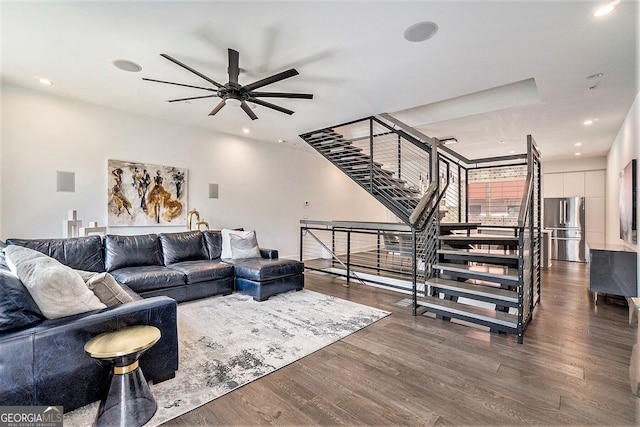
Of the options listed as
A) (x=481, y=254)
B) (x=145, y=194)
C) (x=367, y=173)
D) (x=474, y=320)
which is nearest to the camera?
(x=474, y=320)

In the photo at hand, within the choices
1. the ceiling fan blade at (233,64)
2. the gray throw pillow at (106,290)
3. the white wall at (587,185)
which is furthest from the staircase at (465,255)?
the white wall at (587,185)

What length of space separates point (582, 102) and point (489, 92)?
1.16 meters

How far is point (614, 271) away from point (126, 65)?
256 inches

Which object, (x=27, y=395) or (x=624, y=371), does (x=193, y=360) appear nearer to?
(x=27, y=395)

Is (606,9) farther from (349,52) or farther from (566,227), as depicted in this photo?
(566,227)

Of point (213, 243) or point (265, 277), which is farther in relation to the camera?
point (213, 243)

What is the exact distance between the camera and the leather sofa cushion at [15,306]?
1569 millimetres

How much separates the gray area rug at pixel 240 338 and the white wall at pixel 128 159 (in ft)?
8.05

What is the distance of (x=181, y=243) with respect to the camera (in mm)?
4484

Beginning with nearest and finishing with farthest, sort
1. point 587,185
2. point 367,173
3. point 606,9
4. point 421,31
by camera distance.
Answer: point 606,9 → point 421,31 → point 367,173 → point 587,185

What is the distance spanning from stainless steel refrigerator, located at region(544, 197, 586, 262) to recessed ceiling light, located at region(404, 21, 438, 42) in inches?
282

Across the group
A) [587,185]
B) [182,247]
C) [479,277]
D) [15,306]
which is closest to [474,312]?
[479,277]

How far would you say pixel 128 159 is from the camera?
4.91 m

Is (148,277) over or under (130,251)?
under
